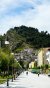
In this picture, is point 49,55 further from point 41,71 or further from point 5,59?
point 5,59

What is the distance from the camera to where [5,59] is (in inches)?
3435

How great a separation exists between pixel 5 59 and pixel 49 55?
87.7m

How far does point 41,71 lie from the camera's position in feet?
544

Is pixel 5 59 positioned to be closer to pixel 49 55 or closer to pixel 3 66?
pixel 3 66

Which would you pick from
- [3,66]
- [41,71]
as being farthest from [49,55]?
[3,66]

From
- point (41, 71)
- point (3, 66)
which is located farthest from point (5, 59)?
point (41, 71)

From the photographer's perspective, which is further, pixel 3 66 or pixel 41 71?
pixel 41 71

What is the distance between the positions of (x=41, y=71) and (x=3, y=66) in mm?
78695

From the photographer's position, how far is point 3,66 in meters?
88.6

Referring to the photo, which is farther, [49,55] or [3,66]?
[49,55]

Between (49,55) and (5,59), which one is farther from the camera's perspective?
(49,55)

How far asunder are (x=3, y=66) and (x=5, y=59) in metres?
2.28

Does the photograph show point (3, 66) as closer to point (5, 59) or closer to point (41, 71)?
point (5, 59)
